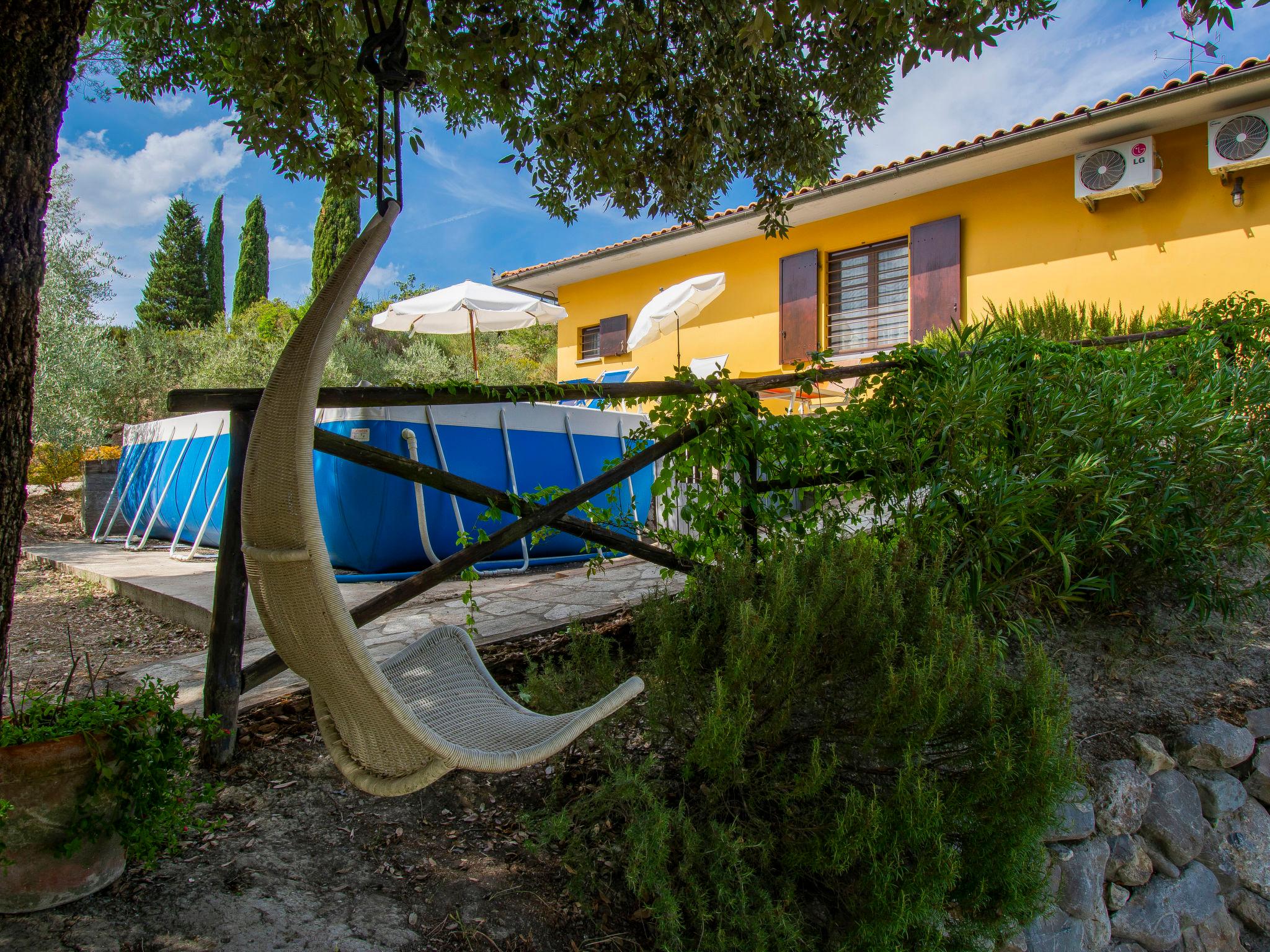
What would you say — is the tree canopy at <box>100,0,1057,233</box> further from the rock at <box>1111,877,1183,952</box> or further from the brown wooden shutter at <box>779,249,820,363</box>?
the brown wooden shutter at <box>779,249,820,363</box>

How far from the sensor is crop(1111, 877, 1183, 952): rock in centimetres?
248

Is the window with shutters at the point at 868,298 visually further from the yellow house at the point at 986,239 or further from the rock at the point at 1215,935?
the rock at the point at 1215,935

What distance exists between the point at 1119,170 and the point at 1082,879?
24.6 feet

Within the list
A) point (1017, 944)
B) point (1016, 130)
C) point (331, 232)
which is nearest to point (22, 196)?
point (1017, 944)

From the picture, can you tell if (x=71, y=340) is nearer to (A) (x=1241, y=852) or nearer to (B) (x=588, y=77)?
(B) (x=588, y=77)

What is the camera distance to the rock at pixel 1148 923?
2480 mm

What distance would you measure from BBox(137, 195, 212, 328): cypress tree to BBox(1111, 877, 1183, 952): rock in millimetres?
29112

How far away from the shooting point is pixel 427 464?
4.68m

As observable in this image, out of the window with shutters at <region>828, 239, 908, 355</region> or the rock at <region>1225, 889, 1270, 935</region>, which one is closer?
the rock at <region>1225, 889, 1270, 935</region>

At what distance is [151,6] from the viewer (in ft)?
9.14

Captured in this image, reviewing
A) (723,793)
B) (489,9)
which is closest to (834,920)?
(723,793)

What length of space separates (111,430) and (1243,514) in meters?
13.1

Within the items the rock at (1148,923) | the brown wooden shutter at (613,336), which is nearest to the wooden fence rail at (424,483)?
the rock at (1148,923)

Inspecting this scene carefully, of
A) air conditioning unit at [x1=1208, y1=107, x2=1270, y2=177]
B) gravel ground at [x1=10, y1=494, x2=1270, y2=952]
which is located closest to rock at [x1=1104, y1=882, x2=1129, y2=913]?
gravel ground at [x1=10, y1=494, x2=1270, y2=952]
